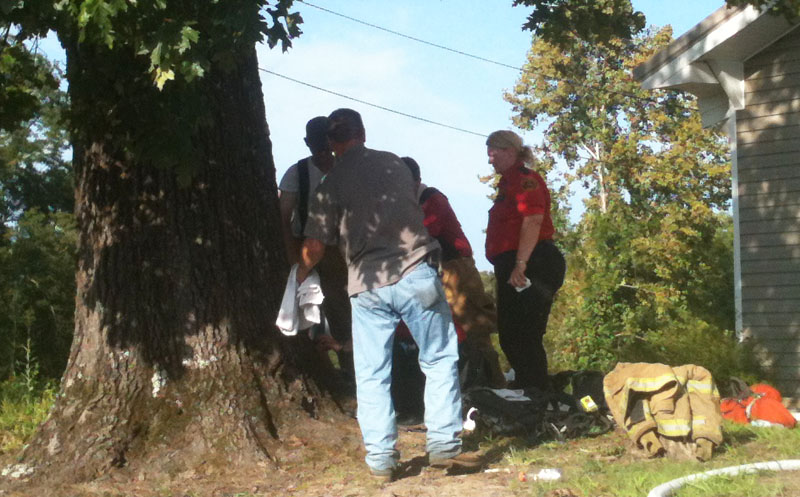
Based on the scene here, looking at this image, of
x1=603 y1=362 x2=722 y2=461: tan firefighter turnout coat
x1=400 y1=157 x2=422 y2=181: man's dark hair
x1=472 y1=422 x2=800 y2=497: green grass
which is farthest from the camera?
x1=400 y1=157 x2=422 y2=181: man's dark hair

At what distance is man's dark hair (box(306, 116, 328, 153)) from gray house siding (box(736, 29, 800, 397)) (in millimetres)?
5143

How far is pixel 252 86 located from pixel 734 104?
17.9ft

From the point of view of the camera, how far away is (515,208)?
23.4 ft

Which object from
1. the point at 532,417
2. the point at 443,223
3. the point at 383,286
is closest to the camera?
the point at 383,286

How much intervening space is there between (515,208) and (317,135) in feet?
4.68

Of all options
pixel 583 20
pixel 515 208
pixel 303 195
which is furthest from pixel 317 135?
pixel 583 20

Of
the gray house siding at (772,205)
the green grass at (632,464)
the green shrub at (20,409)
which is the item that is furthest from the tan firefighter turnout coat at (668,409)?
the gray house siding at (772,205)

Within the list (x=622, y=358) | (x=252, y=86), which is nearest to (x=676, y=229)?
(x=622, y=358)

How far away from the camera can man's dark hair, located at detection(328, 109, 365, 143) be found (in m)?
6.01

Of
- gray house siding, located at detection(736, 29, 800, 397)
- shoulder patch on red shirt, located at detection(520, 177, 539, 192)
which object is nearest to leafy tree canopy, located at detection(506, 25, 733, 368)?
gray house siding, located at detection(736, 29, 800, 397)

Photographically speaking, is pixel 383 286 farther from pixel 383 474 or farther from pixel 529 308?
pixel 529 308

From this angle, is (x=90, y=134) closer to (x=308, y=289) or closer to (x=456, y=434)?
(x=308, y=289)

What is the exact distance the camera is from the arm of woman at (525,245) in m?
6.91

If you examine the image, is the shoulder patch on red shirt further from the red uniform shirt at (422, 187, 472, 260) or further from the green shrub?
the green shrub
